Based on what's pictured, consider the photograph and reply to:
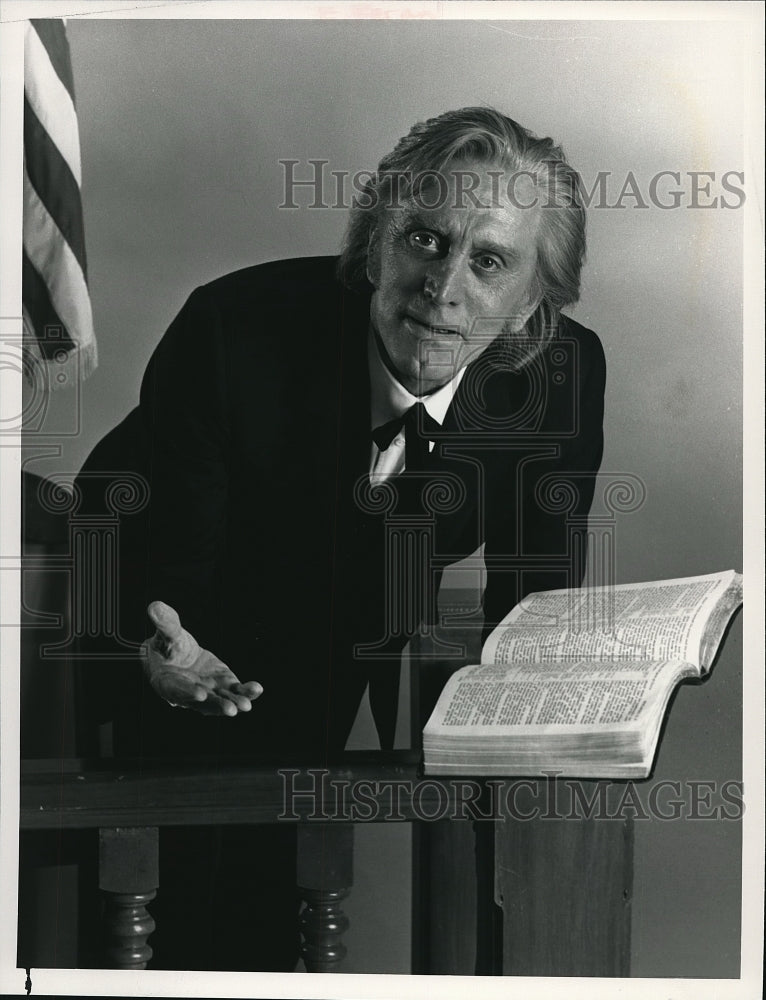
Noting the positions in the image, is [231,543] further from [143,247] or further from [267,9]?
[267,9]

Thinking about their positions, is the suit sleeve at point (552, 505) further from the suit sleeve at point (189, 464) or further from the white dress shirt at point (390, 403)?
the suit sleeve at point (189, 464)

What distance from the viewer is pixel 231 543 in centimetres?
115

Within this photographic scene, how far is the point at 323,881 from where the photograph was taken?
3.63 feet

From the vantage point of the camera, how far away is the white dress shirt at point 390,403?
3.79ft

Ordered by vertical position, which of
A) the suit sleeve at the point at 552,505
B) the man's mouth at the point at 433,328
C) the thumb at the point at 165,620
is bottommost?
the thumb at the point at 165,620

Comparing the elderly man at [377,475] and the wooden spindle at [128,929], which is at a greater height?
the elderly man at [377,475]

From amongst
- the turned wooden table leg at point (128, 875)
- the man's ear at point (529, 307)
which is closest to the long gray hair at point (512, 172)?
the man's ear at point (529, 307)

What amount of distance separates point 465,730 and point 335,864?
0.20 meters

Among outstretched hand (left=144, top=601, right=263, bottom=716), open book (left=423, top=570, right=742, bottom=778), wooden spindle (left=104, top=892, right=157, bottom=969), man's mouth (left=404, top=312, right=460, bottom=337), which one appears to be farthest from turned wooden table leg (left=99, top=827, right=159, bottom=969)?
man's mouth (left=404, top=312, right=460, bottom=337)

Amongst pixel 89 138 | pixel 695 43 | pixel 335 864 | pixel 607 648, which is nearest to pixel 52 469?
pixel 89 138

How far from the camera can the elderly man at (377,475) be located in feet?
3.74

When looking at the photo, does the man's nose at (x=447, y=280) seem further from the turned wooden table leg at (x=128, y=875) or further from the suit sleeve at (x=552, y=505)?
the turned wooden table leg at (x=128, y=875)

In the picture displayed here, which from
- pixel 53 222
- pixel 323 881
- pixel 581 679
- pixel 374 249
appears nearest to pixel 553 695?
pixel 581 679

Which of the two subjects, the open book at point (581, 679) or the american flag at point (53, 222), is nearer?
the open book at point (581, 679)
